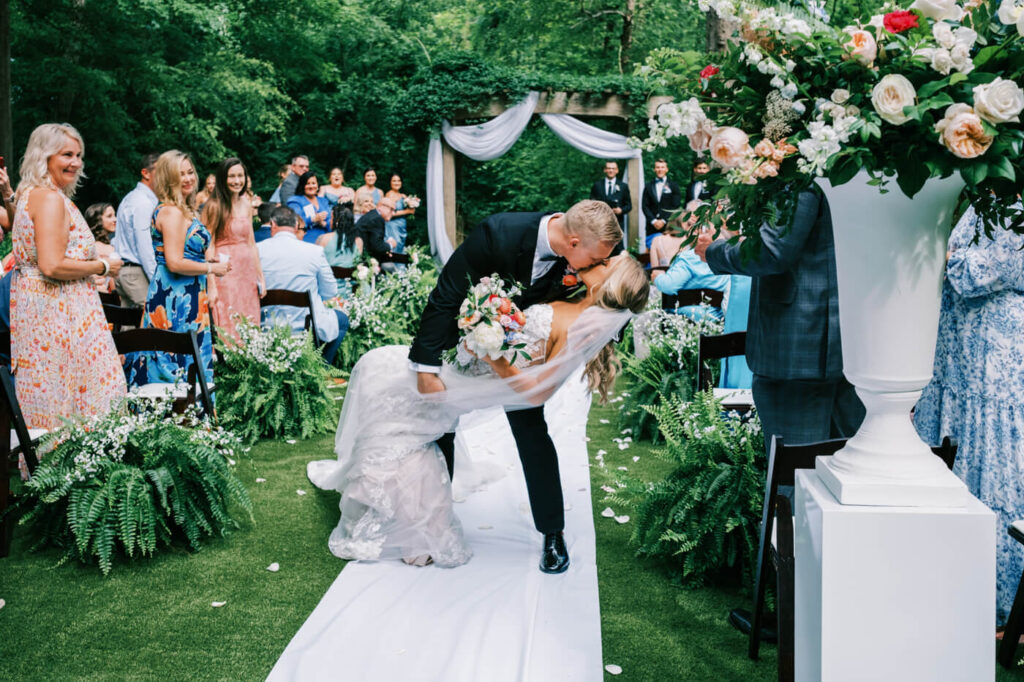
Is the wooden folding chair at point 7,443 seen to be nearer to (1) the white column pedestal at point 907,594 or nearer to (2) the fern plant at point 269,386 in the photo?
(2) the fern plant at point 269,386

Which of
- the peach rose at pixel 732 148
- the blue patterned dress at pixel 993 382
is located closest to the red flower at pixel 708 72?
the peach rose at pixel 732 148

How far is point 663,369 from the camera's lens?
627 cm

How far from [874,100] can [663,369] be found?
4.56 metres

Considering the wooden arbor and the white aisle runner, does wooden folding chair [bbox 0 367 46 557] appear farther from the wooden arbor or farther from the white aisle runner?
the wooden arbor

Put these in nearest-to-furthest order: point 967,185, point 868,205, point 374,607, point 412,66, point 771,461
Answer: point 967,185 → point 868,205 → point 771,461 → point 374,607 → point 412,66

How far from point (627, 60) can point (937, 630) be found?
21.2m

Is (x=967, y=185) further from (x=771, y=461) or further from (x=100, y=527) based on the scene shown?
(x=100, y=527)

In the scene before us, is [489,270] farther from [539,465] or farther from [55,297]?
[55,297]

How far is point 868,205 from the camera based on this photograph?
198cm

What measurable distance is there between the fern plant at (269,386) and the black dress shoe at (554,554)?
2566 millimetres

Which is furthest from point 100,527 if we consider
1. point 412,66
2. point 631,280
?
point 412,66

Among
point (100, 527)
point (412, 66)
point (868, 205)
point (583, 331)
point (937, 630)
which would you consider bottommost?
point (100, 527)

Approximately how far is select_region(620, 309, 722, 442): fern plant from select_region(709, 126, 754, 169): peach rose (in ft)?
13.5

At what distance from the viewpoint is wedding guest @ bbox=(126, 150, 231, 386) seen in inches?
213
